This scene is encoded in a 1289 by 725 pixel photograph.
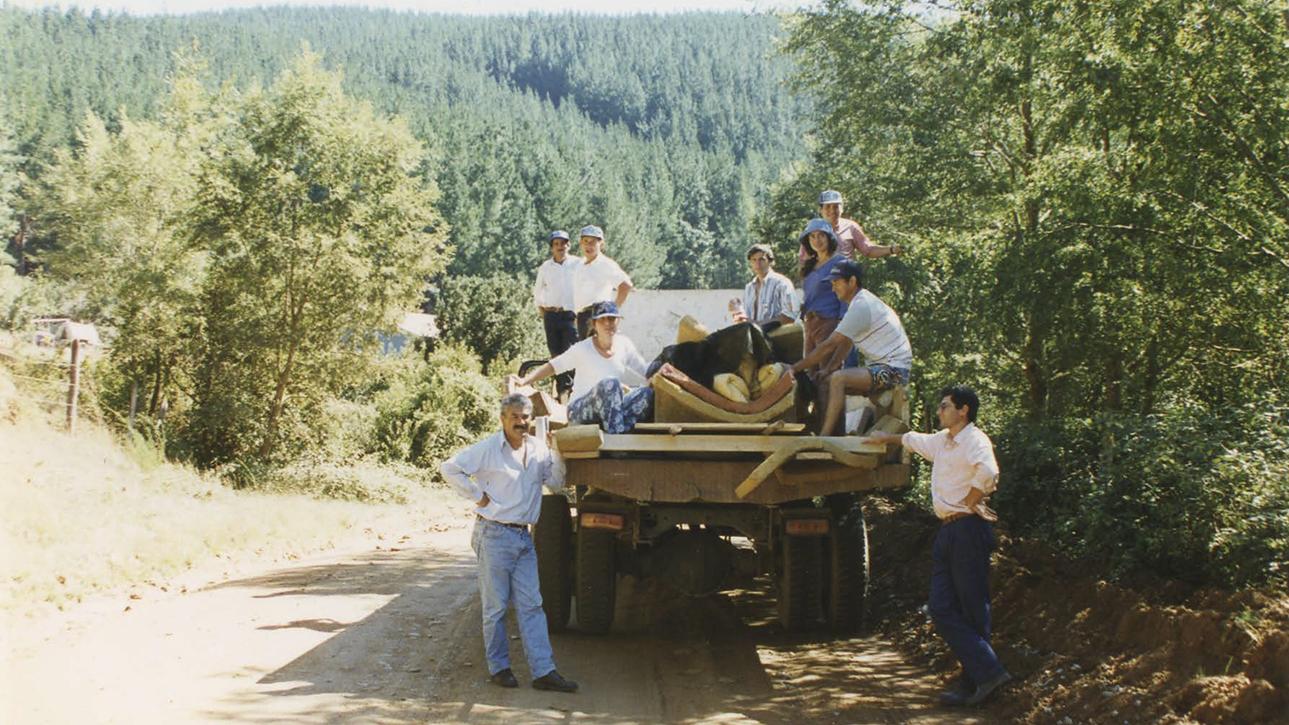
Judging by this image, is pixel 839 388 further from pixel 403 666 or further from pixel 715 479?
pixel 403 666

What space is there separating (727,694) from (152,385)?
17.7 m

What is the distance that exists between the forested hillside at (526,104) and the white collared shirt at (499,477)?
18386mm

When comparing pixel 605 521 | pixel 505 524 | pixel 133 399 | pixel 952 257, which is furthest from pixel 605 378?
pixel 133 399

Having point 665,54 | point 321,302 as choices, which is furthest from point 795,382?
point 665,54

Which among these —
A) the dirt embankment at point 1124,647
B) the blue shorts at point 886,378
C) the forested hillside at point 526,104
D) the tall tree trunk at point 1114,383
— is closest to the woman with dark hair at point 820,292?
the blue shorts at point 886,378

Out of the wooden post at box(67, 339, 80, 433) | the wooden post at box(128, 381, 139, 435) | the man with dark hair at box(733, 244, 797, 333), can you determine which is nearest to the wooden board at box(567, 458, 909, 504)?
the man with dark hair at box(733, 244, 797, 333)

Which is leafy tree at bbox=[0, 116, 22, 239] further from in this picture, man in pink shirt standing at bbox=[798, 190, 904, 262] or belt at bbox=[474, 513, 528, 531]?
belt at bbox=[474, 513, 528, 531]

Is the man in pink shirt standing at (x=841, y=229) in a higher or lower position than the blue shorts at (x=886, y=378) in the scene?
higher

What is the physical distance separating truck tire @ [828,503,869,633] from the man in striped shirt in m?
0.73

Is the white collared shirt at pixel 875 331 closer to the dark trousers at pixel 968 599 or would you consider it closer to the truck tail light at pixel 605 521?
the dark trousers at pixel 968 599

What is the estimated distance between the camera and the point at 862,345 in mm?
8469

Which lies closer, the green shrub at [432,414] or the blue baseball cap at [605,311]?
the blue baseball cap at [605,311]

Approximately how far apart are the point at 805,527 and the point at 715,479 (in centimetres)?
82

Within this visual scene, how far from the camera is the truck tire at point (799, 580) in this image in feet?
26.9
